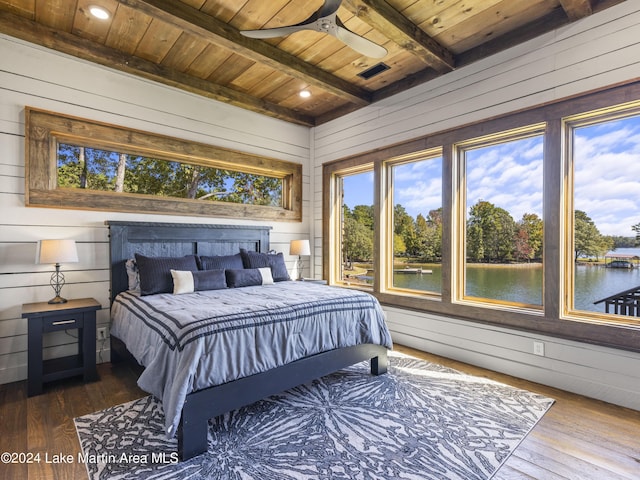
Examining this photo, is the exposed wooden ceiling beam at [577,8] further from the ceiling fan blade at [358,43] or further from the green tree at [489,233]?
the green tree at [489,233]

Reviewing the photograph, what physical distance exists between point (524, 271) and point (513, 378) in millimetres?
998

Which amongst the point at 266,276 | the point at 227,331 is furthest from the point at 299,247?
the point at 227,331

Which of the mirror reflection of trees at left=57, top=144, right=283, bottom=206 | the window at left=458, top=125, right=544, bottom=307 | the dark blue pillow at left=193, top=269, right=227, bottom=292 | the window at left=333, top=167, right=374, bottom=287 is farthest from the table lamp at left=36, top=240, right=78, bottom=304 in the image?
the window at left=458, top=125, right=544, bottom=307

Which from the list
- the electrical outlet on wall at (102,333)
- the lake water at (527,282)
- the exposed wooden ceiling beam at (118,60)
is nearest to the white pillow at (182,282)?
the electrical outlet on wall at (102,333)

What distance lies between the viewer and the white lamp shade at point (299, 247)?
473 centimetres

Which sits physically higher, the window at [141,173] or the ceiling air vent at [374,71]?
the ceiling air vent at [374,71]

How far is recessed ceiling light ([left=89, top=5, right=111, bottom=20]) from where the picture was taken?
107 inches

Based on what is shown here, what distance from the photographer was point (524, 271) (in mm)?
3189

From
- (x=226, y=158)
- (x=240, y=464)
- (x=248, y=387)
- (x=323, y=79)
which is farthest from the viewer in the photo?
(x=226, y=158)

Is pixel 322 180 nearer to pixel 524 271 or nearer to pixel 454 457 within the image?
pixel 524 271

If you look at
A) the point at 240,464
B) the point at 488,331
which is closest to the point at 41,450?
the point at 240,464

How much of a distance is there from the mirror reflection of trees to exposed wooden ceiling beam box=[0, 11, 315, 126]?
882mm

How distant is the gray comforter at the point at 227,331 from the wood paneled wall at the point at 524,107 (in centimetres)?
94

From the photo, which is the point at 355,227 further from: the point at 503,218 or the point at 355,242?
the point at 503,218
